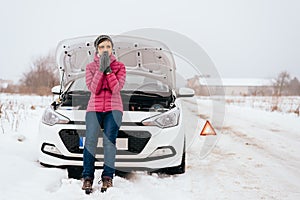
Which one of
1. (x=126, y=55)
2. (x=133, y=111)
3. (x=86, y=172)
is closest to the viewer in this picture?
(x=86, y=172)

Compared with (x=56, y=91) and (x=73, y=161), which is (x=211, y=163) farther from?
(x=56, y=91)

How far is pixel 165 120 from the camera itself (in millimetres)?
3283

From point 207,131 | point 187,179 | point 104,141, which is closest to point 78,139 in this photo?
point 104,141

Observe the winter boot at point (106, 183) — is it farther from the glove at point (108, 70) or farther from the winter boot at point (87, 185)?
the glove at point (108, 70)

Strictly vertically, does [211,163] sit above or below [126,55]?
below

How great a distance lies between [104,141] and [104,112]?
312mm

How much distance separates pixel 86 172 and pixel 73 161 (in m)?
0.36

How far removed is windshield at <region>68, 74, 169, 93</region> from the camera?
13.6 feet

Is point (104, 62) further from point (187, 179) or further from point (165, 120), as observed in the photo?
point (187, 179)

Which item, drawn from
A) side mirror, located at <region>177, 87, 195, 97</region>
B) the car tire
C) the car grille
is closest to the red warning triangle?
side mirror, located at <region>177, 87, 195, 97</region>

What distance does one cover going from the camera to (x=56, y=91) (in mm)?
4102

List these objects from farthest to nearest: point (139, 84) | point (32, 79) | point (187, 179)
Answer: point (32, 79)
point (139, 84)
point (187, 179)

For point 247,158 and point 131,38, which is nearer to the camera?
point 131,38

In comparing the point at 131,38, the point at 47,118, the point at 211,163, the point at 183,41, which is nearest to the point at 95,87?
the point at 47,118
